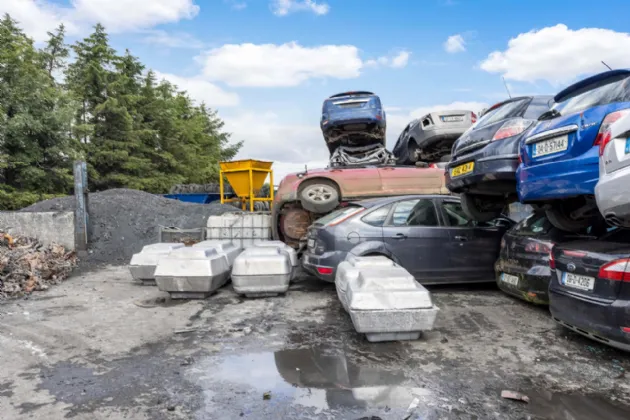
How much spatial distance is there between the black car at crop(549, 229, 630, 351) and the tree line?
57.2 ft

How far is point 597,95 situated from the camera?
4.09m

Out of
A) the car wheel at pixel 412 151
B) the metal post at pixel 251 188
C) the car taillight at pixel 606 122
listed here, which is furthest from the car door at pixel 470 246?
the metal post at pixel 251 188

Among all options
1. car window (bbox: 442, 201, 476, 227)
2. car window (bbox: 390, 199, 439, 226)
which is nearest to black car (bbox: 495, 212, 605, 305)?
Answer: car window (bbox: 442, 201, 476, 227)

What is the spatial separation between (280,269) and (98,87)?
20.9 metres

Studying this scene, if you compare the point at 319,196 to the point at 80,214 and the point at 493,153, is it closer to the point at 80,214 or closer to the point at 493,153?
the point at 493,153

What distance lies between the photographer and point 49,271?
24.4 ft

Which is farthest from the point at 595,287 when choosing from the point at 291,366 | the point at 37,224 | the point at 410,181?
the point at 37,224

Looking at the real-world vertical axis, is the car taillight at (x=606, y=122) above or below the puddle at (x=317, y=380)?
above

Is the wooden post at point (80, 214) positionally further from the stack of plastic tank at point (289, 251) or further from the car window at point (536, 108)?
the car window at point (536, 108)

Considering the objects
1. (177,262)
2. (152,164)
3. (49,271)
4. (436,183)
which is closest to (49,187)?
(152,164)

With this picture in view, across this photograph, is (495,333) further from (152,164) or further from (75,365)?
(152,164)

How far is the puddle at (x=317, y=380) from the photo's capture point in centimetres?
294

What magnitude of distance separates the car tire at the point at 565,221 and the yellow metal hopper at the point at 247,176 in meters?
8.70

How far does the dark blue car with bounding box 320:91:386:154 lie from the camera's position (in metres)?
9.29
